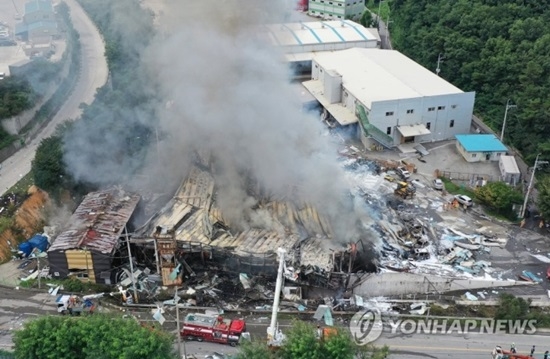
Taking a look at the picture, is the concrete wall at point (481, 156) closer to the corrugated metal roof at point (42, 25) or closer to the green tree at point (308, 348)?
the green tree at point (308, 348)

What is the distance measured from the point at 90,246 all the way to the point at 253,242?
194 inches

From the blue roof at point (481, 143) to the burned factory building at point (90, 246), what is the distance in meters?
15.5

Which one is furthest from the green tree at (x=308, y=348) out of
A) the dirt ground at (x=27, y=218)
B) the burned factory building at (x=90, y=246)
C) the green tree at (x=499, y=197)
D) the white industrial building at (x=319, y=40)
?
the white industrial building at (x=319, y=40)

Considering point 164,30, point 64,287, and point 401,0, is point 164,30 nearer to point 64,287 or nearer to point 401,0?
point 64,287

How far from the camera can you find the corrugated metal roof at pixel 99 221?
1677 centimetres

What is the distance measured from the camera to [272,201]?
19.1 m

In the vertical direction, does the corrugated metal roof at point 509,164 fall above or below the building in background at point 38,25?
below

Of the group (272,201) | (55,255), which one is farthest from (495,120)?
(55,255)

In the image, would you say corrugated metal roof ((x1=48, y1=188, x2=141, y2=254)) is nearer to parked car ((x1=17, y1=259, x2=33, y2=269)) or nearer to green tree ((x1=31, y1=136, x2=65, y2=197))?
green tree ((x1=31, y1=136, x2=65, y2=197))

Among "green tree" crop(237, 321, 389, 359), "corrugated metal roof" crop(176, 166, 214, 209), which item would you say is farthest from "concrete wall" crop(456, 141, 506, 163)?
"green tree" crop(237, 321, 389, 359)

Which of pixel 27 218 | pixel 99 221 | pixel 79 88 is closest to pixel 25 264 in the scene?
pixel 27 218

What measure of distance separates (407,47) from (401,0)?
7.04 metres

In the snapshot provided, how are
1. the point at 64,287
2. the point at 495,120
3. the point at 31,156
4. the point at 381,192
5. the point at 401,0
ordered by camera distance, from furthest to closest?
the point at 401,0 < the point at 495,120 < the point at 31,156 < the point at 381,192 < the point at 64,287

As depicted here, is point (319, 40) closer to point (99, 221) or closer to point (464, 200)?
point (464, 200)
